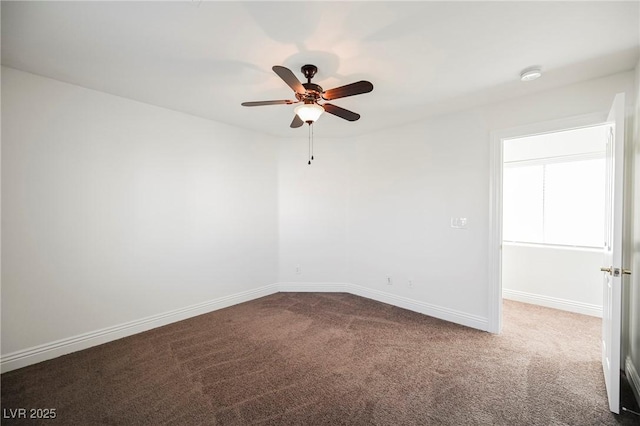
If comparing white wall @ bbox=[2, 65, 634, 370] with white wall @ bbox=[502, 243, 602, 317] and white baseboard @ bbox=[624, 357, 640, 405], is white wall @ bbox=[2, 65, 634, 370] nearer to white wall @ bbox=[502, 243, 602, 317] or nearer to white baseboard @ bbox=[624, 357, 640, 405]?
white baseboard @ bbox=[624, 357, 640, 405]

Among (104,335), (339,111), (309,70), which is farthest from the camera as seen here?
(104,335)

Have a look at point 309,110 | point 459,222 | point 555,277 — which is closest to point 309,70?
point 309,110

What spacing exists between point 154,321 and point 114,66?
2674mm

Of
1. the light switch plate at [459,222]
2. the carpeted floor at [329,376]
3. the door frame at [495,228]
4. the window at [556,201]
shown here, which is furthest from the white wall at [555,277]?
the light switch plate at [459,222]

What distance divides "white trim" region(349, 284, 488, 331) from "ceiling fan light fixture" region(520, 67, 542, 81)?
2.51m

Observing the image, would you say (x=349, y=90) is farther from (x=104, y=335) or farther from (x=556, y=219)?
(x=556, y=219)

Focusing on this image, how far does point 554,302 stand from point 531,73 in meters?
3.28

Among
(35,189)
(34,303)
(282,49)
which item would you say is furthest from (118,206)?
(282,49)

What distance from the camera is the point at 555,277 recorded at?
155 inches

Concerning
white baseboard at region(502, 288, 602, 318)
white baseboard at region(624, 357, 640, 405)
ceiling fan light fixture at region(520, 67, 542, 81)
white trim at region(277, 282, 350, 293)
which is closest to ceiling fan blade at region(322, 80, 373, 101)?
ceiling fan light fixture at region(520, 67, 542, 81)

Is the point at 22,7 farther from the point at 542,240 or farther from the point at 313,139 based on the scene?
the point at 542,240

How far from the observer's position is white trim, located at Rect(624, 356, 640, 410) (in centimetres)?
205

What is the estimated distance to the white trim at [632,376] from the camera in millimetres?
2055

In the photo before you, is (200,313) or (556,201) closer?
(200,313)
